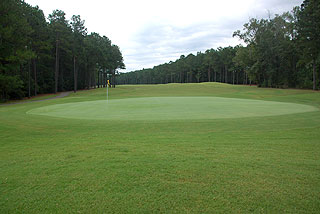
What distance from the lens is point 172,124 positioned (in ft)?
35.0

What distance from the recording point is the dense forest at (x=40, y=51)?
3322 centimetres

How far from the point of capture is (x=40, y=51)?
51781mm

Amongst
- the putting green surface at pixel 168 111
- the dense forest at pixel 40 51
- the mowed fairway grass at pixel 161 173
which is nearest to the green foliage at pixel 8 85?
the dense forest at pixel 40 51

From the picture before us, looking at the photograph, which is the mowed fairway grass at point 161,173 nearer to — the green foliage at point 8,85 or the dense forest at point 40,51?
the green foliage at point 8,85

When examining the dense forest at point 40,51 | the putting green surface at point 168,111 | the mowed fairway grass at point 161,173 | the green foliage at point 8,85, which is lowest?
the mowed fairway grass at point 161,173

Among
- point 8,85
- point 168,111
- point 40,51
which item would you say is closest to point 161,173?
point 168,111

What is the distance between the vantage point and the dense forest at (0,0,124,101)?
33.2 metres

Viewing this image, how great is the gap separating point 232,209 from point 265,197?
26.5 inches

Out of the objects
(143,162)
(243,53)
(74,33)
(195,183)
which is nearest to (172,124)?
(143,162)

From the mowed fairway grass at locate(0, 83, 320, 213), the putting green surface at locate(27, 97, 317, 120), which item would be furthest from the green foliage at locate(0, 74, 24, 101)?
the mowed fairway grass at locate(0, 83, 320, 213)

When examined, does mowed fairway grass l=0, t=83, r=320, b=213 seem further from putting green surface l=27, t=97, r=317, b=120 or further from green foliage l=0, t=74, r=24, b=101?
green foliage l=0, t=74, r=24, b=101

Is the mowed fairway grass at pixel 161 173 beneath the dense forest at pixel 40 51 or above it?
beneath

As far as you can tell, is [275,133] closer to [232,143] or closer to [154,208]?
[232,143]

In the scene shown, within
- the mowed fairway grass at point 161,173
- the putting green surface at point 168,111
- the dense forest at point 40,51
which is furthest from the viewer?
the dense forest at point 40,51
